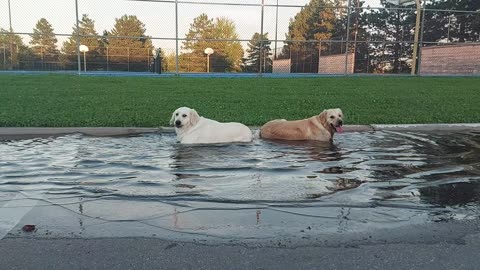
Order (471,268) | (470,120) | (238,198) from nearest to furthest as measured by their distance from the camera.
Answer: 1. (471,268)
2. (238,198)
3. (470,120)

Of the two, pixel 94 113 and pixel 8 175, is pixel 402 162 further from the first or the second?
pixel 94 113

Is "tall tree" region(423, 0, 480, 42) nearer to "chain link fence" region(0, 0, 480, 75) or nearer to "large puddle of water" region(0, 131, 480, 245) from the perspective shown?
"chain link fence" region(0, 0, 480, 75)

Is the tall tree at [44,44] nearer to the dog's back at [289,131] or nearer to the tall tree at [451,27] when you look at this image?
the tall tree at [451,27]

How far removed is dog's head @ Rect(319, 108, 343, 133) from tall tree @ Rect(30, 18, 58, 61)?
89.6 ft

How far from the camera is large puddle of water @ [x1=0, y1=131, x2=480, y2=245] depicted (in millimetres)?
3732

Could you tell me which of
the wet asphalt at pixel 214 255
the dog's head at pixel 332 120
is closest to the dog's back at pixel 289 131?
the dog's head at pixel 332 120

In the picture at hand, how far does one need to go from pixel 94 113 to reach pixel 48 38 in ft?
81.6

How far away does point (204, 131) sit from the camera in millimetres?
7590

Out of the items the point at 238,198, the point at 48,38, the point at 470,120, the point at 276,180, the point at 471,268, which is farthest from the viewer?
the point at 48,38

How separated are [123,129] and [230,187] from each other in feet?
14.1

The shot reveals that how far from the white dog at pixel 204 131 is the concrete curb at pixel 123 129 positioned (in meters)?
1.05

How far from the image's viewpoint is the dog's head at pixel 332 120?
315 inches

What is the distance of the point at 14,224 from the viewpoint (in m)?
3.67

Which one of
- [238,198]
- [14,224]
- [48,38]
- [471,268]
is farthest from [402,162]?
[48,38]
